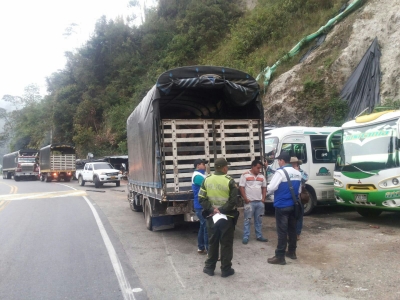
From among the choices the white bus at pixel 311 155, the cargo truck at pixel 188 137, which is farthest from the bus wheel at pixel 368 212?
the cargo truck at pixel 188 137

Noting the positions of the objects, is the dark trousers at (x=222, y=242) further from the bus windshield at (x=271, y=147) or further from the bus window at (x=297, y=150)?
the bus window at (x=297, y=150)

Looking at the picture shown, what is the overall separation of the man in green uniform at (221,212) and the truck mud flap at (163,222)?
10.5ft

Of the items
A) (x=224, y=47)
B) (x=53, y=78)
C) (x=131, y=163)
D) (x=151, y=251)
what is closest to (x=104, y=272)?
(x=151, y=251)

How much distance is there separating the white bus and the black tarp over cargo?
2.01 m

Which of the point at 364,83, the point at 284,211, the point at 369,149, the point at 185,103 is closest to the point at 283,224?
the point at 284,211

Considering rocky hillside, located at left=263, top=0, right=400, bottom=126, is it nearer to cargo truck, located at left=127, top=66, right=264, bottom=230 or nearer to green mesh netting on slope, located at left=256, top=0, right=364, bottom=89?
green mesh netting on slope, located at left=256, top=0, right=364, bottom=89

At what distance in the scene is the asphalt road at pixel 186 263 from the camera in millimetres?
5094

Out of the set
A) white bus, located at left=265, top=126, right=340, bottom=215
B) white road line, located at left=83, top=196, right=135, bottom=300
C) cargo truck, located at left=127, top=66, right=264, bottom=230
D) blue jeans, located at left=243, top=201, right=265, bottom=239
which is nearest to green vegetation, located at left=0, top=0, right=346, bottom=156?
white bus, located at left=265, top=126, right=340, bottom=215

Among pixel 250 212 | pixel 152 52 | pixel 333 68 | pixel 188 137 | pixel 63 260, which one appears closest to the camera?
pixel 63 260

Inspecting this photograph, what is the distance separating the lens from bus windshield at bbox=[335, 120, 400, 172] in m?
8.77

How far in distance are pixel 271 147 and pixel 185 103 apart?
2826 mm

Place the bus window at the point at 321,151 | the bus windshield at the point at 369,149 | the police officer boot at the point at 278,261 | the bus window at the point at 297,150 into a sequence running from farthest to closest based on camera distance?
the bus window at the point at 321,151
the bus window at the point at 297,150
the bus windshield at the point at 369,149
the police officer boot at the point at 278,261

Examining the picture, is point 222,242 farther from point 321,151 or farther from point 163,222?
point 321,151

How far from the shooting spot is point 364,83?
1855 centimetres
